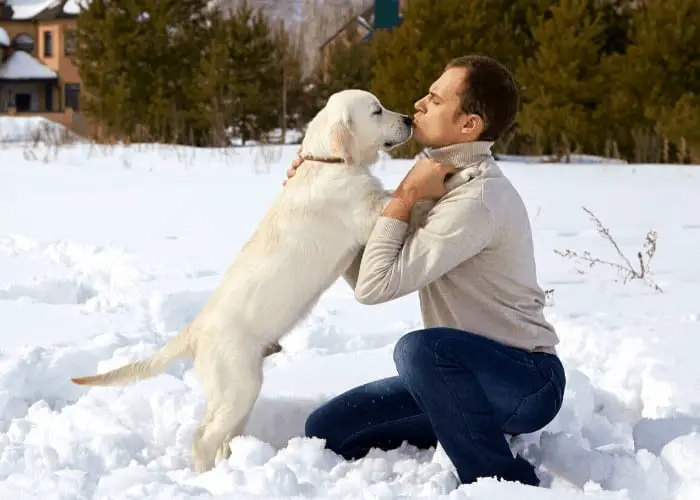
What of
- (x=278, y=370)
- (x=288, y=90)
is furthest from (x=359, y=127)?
(x=288, y=90)

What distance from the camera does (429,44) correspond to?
17.0 metres

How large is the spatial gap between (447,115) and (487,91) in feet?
0.47

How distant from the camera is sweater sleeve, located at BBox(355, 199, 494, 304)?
252 cm

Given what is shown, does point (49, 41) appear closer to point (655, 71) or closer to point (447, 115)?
point (655, 71)

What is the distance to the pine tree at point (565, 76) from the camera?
Answer: 16.2 metres

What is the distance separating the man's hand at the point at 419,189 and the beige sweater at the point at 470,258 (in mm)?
29

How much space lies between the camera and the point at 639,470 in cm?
253

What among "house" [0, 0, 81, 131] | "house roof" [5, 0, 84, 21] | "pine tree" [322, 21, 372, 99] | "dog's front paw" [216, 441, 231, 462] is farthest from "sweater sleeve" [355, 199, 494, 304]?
"house roof" [5, 0, 84, 21]

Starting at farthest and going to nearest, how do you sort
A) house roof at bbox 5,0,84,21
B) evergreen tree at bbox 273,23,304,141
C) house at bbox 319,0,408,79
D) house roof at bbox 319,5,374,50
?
1. house roof at bbox 5,0,84,21
2. house roof at bbox 319,5,374,50
3. house at bbox 319,0,408,79
4. evergreen tree at bbox 273,23,304,141

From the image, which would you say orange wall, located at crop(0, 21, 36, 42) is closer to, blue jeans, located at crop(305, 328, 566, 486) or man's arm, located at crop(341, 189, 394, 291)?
man's arm, located at crop(341, 189, 394, 291)

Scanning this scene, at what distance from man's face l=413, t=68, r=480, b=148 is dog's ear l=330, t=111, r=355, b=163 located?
32 cm

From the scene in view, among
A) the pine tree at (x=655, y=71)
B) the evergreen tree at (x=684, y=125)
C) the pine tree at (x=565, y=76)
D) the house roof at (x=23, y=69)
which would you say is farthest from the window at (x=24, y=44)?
the evergreen tree at (x=684, y=125)

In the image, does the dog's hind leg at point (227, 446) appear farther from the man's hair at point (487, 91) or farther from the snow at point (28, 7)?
the snow at point (28, 7)

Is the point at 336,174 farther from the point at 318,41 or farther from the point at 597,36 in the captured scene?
the point at 318,41
